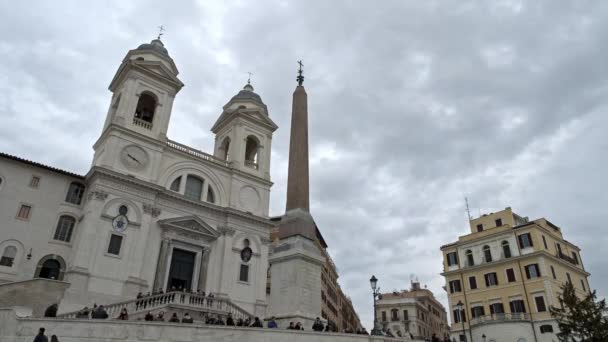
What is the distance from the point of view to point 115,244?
2575cm

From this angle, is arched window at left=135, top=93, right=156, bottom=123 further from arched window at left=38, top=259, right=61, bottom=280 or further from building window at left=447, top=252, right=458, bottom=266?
building window at left=447, top=252, right=458, bottom=266

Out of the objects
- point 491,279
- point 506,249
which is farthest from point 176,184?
point 506,249

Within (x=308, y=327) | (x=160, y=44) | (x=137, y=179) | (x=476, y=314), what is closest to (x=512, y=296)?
(x=476, y=314)

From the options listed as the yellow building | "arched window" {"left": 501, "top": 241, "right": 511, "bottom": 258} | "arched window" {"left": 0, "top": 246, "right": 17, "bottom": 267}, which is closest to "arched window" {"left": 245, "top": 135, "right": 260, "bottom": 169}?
"arched window" {"left": 0, "top": 246, "right": 17, "bottom": 267}

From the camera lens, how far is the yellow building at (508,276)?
33.7 meters

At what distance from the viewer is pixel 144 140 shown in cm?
2948

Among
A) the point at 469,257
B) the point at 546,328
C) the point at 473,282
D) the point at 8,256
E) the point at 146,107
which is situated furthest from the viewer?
the point at 469,257

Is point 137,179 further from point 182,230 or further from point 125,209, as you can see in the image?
point 182,230

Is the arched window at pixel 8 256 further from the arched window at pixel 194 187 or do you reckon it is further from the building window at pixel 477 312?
the building window at pixel 477 312

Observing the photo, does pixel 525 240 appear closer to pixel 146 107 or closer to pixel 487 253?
pixel 487 253

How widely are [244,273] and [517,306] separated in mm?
22297

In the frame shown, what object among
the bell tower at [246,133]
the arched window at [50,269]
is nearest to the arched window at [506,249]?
the bell tower at [246,133]

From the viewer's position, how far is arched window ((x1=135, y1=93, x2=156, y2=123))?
32.6m

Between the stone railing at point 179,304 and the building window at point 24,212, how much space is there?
9.59 metres
